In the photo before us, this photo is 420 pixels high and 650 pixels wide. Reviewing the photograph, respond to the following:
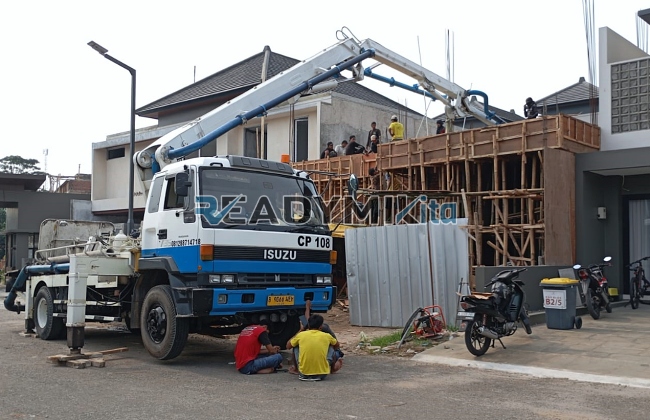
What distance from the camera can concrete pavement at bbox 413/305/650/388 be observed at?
8.68 metres

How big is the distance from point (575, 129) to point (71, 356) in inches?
460

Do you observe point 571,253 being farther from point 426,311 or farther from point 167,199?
point 167,199

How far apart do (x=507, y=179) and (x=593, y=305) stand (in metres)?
Result: 5.28

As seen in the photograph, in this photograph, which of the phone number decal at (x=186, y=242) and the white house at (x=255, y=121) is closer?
the phone number decal at (x=186, y=242)

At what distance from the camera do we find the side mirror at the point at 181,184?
30.1 ft

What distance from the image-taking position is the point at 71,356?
388 inches

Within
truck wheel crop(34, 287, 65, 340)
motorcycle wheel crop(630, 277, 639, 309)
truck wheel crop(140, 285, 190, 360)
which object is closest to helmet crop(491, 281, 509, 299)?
truck wheel crop(140, 285, 190, 360)

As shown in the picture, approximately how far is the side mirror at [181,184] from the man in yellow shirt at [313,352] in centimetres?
254

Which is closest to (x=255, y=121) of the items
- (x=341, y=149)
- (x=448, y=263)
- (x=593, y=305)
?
(x=341, y=149)

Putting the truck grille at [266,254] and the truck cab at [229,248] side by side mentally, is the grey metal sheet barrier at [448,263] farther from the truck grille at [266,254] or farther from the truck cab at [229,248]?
the truck grille at [266,254]

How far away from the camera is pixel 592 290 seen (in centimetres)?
1269

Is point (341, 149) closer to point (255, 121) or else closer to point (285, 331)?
point (255, 121)

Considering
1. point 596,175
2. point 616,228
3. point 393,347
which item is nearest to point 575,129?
point 596,175

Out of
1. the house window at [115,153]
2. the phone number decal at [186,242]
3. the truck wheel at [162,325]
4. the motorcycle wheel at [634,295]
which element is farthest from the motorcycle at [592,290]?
the house window at [115,153]
